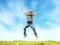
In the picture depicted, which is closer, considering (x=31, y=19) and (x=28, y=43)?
(x=28, y=43)

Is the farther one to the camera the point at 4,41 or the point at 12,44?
the point at 4,41

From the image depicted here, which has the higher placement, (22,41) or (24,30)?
(24,30)

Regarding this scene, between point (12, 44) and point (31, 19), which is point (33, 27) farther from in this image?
point (12, 44)

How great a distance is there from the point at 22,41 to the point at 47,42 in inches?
84.4

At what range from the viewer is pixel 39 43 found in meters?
14.1

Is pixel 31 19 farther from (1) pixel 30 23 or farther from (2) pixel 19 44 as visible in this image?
(2) pixel 19 44

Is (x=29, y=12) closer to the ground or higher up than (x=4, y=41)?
higher up

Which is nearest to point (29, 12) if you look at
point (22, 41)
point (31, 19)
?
point (31, 19)

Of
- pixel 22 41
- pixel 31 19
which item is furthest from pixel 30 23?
pixel 22 41

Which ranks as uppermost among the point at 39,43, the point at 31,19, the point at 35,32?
the point at 31,19

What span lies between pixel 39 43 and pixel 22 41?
5.57 feet

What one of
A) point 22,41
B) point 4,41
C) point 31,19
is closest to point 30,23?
point 31,19

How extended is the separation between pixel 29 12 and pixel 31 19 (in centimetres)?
66

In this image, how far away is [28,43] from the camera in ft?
46.7
